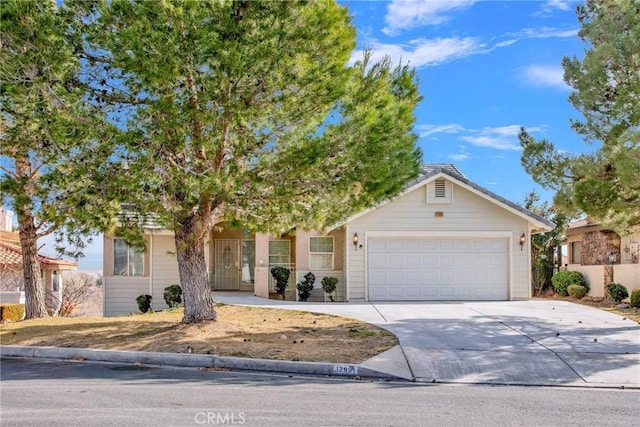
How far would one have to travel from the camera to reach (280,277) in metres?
19.7

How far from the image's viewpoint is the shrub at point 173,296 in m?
18.8

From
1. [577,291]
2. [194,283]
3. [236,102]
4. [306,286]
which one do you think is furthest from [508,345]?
[577,291]

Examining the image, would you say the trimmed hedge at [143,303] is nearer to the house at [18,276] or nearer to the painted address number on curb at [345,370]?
the house at [18,276]

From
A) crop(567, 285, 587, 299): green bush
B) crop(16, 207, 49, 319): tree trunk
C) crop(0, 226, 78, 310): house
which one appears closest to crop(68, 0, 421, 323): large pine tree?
crop(16, 207, 49, 319): tree trunk

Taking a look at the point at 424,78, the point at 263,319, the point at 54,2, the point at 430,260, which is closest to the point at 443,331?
the point at 263,319

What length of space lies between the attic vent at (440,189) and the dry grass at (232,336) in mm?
6937

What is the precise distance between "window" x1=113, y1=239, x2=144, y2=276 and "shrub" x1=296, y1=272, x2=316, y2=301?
5.77 metres

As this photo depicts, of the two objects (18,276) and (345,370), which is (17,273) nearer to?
(18,276)

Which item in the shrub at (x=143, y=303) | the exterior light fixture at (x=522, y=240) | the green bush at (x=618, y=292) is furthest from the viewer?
the green bush at (x=618, y=292)

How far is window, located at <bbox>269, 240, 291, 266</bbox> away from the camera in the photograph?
70.5ft

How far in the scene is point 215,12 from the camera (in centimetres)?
918

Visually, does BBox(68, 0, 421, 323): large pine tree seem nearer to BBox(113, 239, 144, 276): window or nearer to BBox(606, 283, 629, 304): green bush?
BBox(113, 239, 144, 276): window

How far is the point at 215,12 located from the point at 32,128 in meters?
3.86

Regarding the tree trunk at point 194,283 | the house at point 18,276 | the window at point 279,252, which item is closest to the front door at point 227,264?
the window at point 279,252
